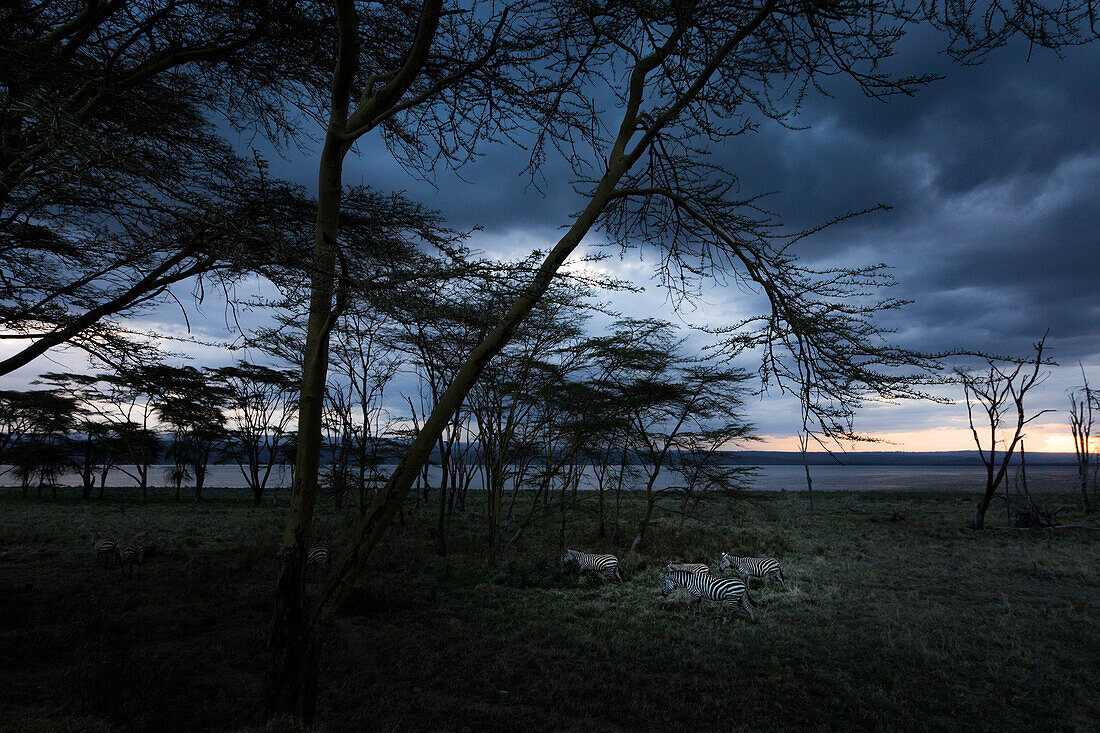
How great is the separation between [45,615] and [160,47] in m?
7.12

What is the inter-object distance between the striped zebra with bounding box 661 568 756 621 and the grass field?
0.26m

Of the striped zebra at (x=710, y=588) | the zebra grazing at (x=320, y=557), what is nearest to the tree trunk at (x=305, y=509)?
the striped zebra at (x=710, y=588)

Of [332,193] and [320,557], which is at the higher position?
[332,193]

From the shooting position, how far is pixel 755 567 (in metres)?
10.5

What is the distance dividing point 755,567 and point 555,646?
598 centimetres

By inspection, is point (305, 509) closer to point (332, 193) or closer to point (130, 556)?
point (332, 193)

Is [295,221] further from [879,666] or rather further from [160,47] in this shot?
[879,666]

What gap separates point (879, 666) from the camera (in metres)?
5.95

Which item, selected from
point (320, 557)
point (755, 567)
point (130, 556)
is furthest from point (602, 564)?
point (130, 556)

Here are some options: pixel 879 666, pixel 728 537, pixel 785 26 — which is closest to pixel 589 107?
pixel 785 26

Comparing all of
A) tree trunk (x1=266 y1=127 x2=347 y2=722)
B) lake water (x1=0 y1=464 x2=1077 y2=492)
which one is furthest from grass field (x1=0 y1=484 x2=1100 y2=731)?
lake water (x1=0 y1=464 x2=1077 y2=492)

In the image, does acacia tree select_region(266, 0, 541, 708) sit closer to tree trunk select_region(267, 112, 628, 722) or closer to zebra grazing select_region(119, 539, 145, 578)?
tree trunk select_region(267, 112, 628, 722)

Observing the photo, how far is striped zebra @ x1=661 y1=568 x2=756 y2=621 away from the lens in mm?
7973

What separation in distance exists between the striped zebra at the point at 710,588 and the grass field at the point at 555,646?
0.87 ft
